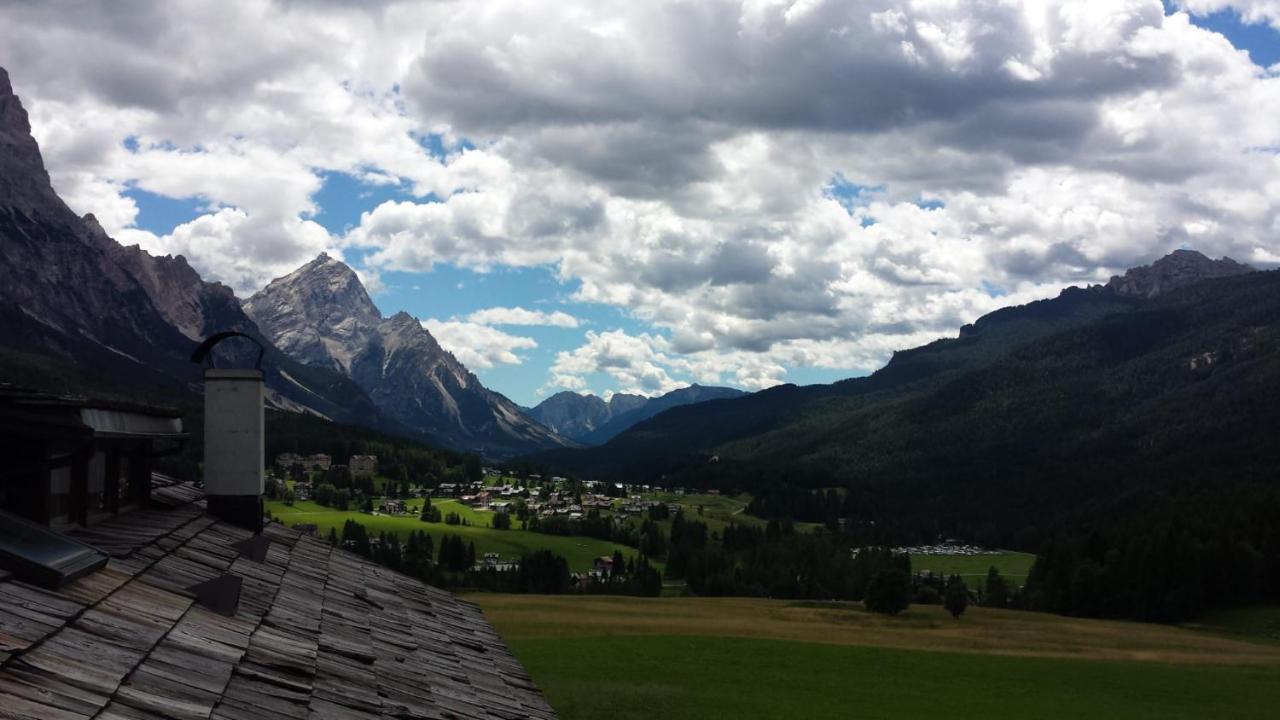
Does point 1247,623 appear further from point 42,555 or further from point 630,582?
point 42,555

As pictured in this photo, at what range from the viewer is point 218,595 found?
12914mm

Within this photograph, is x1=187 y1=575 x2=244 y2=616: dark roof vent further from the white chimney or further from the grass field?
the grass field

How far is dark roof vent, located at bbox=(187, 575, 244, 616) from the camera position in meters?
12.7

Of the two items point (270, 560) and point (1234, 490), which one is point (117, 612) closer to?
point (270, 560)

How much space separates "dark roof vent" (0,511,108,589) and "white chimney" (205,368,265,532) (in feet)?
30.9

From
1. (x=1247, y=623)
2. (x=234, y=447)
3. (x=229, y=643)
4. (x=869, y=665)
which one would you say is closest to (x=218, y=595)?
(x=229, y=643)

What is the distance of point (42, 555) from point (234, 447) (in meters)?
11.3

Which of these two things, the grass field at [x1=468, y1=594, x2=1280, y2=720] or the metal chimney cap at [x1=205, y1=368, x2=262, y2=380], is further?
the grass field at [x1=468, y1=594, x2=1280, y2=720]

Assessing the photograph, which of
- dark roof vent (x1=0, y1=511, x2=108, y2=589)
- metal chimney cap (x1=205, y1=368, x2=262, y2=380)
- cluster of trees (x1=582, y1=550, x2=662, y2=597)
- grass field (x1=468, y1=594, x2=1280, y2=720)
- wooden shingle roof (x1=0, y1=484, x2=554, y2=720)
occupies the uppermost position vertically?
metal chimney cap (x1=205, y1=368, x2=262, y2=380)

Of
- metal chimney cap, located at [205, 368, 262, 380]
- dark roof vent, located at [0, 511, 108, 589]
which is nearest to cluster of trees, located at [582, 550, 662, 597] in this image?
metal chimney cap, located at [205, 368, 262, 380]

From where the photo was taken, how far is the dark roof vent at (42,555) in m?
10.2

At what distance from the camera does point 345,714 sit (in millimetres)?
10602

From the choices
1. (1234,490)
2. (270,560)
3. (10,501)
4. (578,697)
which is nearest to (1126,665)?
(578,697)

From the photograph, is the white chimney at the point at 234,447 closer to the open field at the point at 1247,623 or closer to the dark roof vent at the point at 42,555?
the dark roof vent at the point at 42,555
